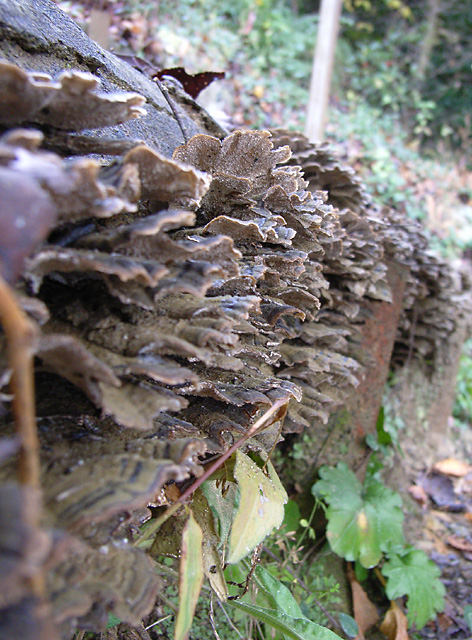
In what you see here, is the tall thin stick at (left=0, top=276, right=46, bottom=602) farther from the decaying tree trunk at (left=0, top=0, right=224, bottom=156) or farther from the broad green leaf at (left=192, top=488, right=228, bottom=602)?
the broad green leaf at (left=192, top=488, right=228, bottom=602)

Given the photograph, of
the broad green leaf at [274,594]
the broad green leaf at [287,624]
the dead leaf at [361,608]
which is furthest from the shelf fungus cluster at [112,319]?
the dead leaf at [361,608]

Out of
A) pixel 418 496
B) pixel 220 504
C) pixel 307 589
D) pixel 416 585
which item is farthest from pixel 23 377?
pixel 418 496

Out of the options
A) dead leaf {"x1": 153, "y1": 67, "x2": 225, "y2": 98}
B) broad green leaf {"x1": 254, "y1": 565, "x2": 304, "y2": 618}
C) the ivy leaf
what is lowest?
the ivy leaf

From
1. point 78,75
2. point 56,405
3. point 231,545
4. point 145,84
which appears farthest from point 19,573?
point 145,84

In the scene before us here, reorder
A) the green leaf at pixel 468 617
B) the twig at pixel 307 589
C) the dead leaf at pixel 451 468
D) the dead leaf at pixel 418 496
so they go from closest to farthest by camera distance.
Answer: the twig at pixel 307 589, the green leaf at pixel 468 617, the dead leaf at pixel 418 496, the dead leaf at pixel 451 468

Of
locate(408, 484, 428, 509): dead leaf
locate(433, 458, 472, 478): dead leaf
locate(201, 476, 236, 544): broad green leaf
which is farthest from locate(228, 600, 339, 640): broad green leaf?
locate(433, 458, 472, 478): dead leaf

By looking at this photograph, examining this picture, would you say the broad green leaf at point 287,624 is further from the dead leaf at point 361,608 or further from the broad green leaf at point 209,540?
the dead leaf at point 361,608

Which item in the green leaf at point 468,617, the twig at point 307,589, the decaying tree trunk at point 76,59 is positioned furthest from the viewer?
the green leaf at point 468,617

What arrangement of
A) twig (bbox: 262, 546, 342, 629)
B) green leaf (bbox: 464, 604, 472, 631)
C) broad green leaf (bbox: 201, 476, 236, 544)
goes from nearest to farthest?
broad green leaf (bbox: 201, 476, 236, 544), twig (bbox: 262, 546, 342, 629), green leaf (bbox: 464, 604, 472, 631)
